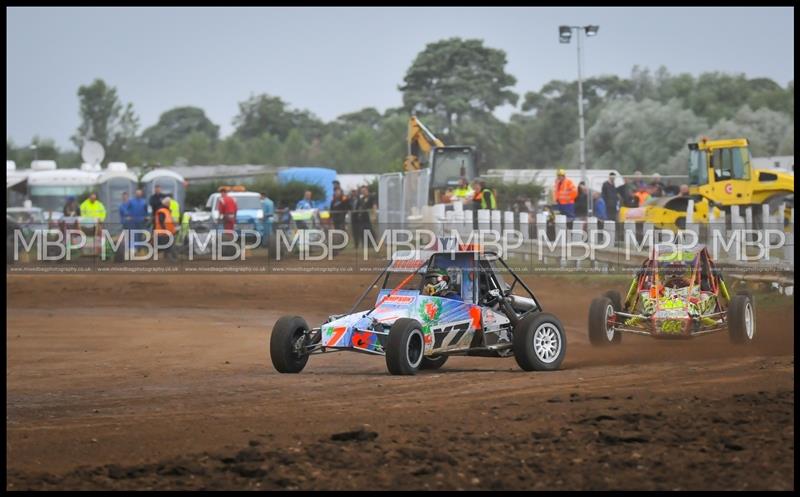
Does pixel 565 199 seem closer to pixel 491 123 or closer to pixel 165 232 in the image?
pixel 165 232

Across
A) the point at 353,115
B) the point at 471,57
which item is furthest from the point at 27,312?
the point at 353,115

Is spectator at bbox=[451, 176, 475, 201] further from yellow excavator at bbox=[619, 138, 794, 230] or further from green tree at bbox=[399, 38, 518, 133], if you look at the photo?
green tree at bbox=[399, 38, 518, 133]

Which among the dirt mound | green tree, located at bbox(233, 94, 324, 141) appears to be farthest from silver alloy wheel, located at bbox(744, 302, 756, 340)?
green tree, located at bbox(233, 94, 324, 141)

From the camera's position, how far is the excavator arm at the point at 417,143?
125ft

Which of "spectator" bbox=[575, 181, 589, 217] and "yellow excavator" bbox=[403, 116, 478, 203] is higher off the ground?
"yellow excavator" bbox=[403, 116, 478, 203]

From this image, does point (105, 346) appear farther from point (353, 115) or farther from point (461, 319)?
point (353, 115)

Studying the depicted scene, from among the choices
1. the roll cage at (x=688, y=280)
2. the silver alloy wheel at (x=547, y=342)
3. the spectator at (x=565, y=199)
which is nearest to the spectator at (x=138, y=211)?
the spectator at (x=565, y=199)

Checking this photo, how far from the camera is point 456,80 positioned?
9450cm

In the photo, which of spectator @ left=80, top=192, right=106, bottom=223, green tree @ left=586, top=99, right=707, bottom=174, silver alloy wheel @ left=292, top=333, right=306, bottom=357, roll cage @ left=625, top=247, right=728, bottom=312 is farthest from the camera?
green tree @ left=586, top=99, right=707, bottom=174

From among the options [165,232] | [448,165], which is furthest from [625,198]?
[165,232]

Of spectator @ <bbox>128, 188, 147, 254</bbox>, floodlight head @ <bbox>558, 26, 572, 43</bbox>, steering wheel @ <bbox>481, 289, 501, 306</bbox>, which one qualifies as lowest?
steering wheel @ <bbox>481, 289, 501, 306</bbox>

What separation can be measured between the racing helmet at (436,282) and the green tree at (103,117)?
302ft

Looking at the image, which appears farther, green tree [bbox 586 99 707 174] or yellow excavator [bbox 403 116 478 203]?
green tree [bbox 586 99 707 174]

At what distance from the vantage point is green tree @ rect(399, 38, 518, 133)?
94312mm
